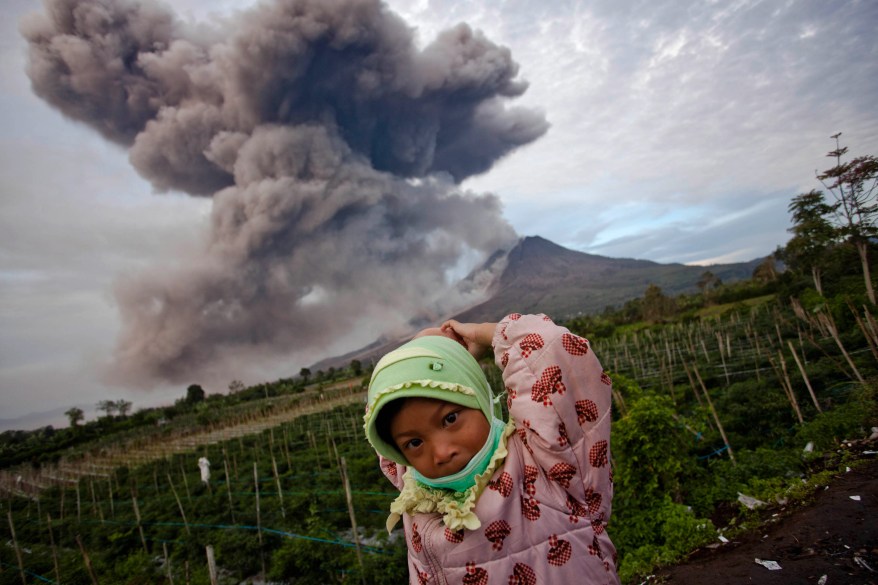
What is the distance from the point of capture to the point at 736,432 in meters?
8.37

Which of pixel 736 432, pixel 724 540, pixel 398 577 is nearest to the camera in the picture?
pixel 724 540

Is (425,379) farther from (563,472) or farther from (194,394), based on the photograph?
(194,394)

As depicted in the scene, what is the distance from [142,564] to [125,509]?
363 inches

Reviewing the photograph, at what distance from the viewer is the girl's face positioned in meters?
1.05

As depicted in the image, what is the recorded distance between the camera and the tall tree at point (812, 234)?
85.6ft

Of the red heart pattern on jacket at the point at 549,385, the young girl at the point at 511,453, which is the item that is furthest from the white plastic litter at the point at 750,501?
the red heart pattern on jacket at the point at 549,385

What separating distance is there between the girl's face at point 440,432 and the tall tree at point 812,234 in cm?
3297

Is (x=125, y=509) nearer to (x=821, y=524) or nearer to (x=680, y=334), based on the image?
(x=821, y=524)

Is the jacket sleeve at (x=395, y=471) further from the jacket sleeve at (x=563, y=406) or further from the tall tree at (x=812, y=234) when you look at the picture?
the tall tree at (x=812, y=234)

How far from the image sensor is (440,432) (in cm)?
107

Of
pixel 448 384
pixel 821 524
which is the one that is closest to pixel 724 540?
pixel 821 524

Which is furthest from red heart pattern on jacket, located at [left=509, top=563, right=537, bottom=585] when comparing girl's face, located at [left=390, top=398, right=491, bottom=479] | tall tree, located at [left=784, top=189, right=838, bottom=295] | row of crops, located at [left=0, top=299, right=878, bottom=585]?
tall tree, located at [left=784, top=189, right=838, bottom=295]

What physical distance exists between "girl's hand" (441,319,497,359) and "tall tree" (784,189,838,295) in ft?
107

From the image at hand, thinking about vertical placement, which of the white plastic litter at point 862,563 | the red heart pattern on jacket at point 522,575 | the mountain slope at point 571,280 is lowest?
the white plastic litter at point 862,563
